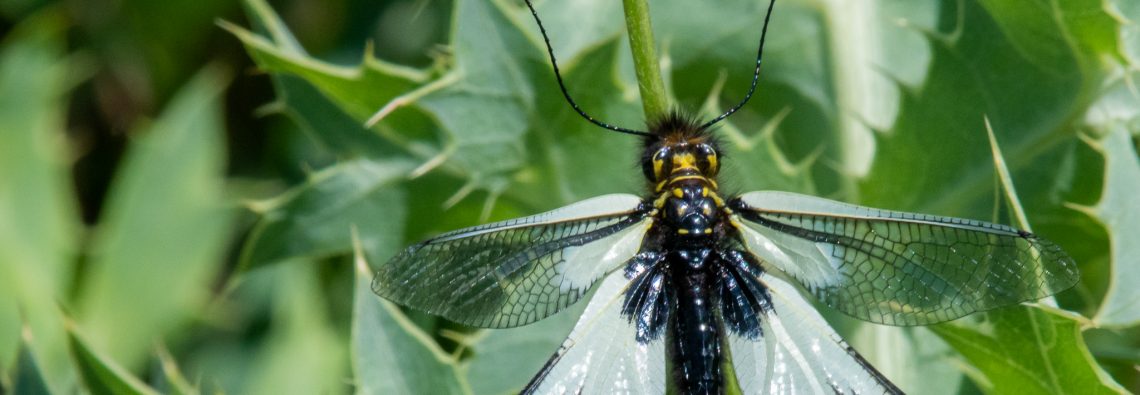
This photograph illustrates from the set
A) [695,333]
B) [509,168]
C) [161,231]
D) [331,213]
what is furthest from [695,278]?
[161,231]

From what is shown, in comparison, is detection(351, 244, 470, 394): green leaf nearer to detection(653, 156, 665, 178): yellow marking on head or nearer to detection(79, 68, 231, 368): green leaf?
detection(653, 156, 665, 178): yellow marking on head

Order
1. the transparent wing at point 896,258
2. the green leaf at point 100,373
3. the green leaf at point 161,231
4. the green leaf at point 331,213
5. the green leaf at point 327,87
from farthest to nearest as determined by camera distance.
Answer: the green leaf at point 161,231 → the green leaf at point 331,213 → the green leaf at point 327,87 → the green leaf at point 100,373 → the transparent wing at point 896,258

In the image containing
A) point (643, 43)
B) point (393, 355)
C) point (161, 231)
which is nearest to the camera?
point (643, 43)

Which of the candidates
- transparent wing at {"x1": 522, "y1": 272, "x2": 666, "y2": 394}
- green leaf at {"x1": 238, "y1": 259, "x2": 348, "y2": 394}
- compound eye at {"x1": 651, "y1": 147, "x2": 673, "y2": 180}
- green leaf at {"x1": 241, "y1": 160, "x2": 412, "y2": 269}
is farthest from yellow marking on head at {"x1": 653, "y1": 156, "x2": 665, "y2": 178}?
green leaf at {"x1": 238, "y1": 259, "x2": 348, "y2": 394}

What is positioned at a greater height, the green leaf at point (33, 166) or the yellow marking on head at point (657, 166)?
the yellow marking on head at point (657, 166)

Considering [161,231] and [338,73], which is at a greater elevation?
[338,73]

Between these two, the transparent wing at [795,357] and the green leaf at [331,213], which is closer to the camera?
the transparent wing at [795,357]

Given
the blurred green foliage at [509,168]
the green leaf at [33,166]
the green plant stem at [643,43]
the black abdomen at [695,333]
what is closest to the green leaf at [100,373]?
the blurred green foliage at [509,168]

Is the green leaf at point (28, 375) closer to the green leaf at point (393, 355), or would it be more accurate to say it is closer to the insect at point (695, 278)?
the green leaf at point (393, 355)

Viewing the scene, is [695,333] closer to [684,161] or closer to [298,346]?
[684,161]
